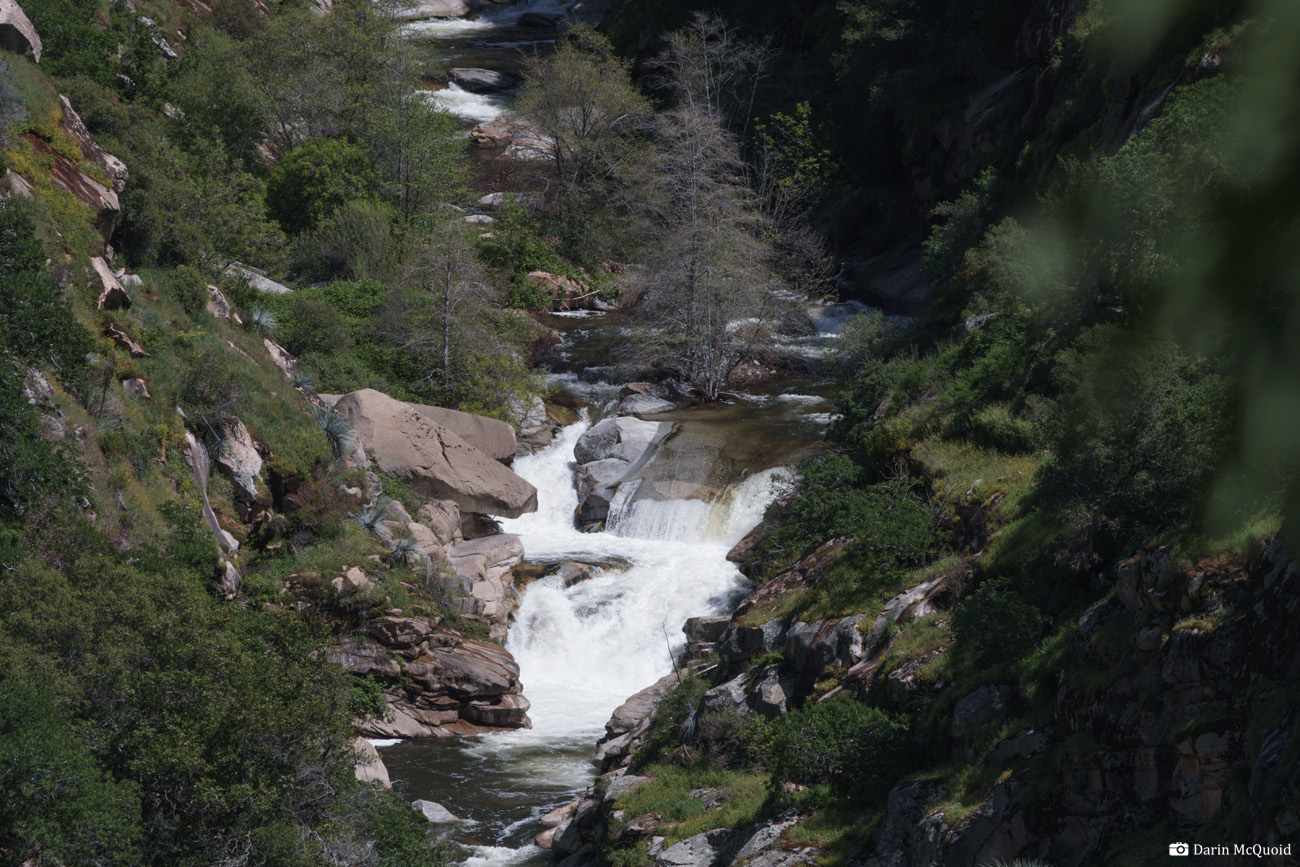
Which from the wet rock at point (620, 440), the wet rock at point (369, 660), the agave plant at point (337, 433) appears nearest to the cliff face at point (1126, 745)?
the wet rock at point (369, 660)

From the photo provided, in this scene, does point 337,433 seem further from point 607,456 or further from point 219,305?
point 607,456

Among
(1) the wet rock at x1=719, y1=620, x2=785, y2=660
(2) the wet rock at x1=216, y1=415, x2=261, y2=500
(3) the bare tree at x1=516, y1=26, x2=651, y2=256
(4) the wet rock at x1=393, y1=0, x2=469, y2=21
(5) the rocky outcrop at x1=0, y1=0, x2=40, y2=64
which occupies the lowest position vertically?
(1) the wet rock at x1=719, y1=620, x2=785, y2=660


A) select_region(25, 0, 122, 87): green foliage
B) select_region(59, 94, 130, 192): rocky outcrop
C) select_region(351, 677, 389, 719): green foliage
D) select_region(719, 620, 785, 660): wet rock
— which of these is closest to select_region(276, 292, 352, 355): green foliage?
select_region(59, 94, 130, 192): rocky outcrop

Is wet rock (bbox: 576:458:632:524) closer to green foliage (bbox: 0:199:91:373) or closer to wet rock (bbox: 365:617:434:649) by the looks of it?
wet rock (bbox: 365:617:434:649)

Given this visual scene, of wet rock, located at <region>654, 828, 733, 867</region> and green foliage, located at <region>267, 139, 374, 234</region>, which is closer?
wet rock, located at <region>654, 828, 733, 867</region>

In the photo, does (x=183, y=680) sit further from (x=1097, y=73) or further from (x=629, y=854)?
(x=1097, y=73)

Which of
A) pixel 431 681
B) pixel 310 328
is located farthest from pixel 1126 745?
pixel 310 328

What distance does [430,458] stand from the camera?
26.4 metres

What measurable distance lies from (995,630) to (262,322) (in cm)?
2180

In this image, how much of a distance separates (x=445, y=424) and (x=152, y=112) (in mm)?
17839

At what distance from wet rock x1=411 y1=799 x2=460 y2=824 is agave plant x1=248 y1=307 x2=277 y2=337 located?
15450mm

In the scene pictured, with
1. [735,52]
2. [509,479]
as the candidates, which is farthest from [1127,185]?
[735,52]

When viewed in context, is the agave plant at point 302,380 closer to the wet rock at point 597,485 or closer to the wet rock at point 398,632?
the wet rock at point 597,485

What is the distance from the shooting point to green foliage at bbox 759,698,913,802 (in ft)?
40.6
